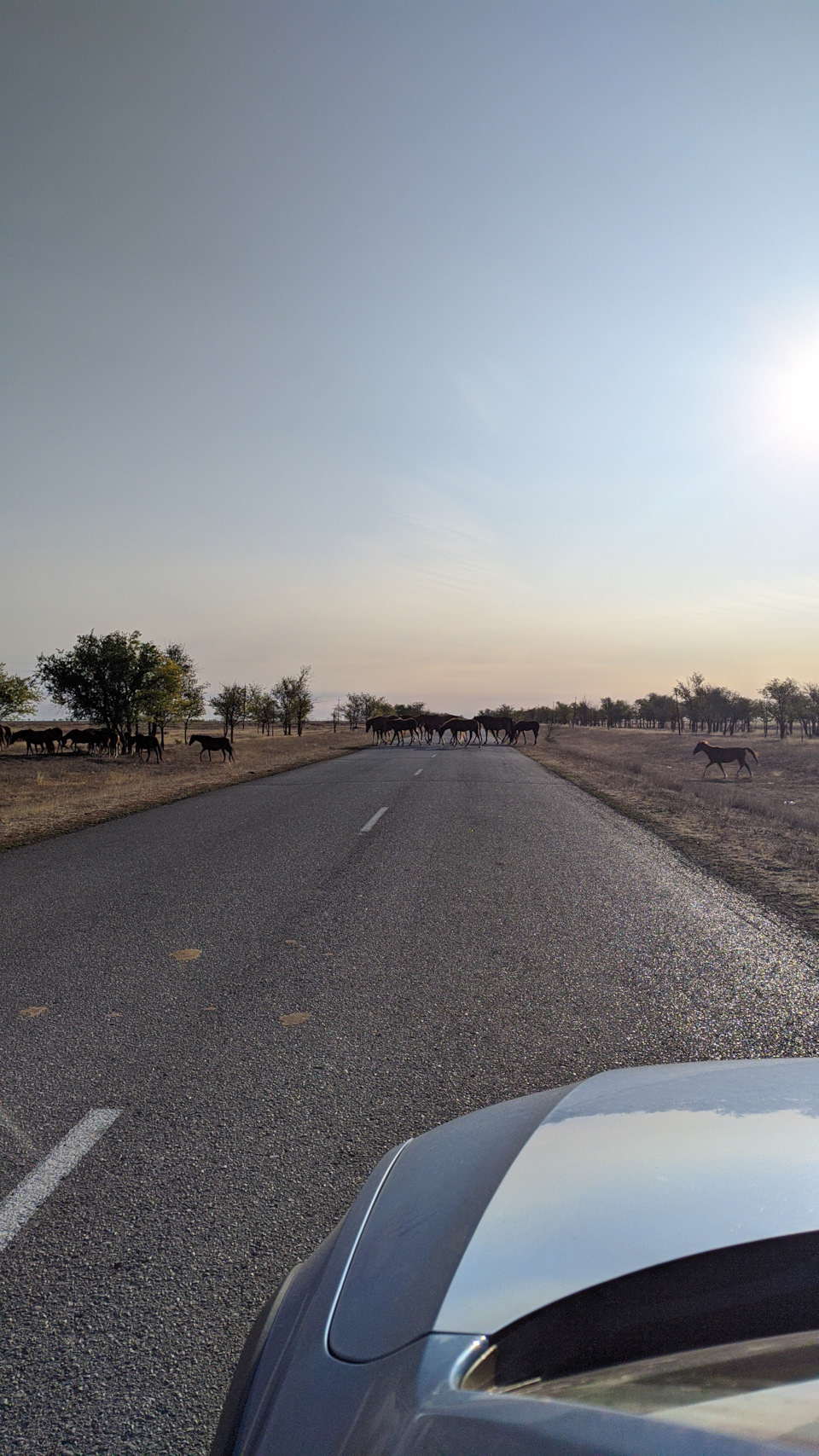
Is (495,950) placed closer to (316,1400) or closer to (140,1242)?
(140,1242)

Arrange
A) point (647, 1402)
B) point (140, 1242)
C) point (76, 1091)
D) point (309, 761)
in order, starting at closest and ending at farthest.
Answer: point (647, 1402), point (140, 1242), point (76, 1091), point (309, 761)

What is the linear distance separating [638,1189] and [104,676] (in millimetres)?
48658

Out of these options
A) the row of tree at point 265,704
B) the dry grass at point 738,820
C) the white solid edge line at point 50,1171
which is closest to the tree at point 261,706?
the row of tree at point 265,704

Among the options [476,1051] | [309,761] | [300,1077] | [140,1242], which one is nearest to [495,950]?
[476,1051]

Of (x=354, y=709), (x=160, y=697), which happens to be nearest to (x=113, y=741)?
(x=160, y=697)

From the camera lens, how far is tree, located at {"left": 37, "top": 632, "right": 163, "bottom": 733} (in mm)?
46094

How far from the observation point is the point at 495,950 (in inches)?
237

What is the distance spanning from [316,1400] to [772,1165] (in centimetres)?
98

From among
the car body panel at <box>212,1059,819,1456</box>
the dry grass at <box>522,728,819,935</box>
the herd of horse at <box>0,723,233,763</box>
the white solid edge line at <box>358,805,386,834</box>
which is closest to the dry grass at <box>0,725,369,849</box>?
the herd of horse at <box>0,723,233,763</box>

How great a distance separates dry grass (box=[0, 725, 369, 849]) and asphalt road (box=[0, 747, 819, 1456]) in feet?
12.3

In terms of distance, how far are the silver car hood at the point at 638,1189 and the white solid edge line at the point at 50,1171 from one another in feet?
6.91

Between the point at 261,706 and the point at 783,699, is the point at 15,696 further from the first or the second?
the point at 783,699

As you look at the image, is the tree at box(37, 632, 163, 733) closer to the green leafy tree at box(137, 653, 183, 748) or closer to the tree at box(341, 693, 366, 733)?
the green leafy tree at box(137, 653, 183, 748)

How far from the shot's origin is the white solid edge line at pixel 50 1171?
9.14 ft
